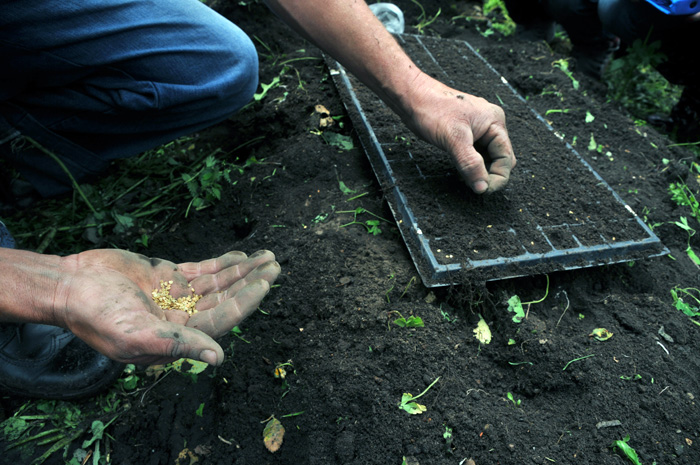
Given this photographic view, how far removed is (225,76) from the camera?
89.4 inches

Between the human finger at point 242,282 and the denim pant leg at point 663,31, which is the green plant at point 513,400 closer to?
the human finger at point 242,282

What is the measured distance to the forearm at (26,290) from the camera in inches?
50.1

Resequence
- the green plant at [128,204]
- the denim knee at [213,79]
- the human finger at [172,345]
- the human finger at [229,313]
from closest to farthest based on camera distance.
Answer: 1. the human finger at [172,345]
2. the human finger at [229,313]
3. the denim knee at [213,79]
4. the green plant at [128,204]

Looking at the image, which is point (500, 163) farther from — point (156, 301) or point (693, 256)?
point (156, 301)

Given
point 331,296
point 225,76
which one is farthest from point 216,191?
point 331,296

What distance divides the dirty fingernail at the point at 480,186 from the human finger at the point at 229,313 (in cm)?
96

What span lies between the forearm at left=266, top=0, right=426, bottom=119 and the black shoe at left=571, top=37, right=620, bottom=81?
2326mm

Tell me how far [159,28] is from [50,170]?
35.4 inches

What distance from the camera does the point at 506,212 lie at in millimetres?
1993

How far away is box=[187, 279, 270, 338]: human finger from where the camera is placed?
138 cm

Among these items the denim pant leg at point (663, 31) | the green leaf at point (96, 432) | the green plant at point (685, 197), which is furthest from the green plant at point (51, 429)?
the denim pant leg at point (663, 31)

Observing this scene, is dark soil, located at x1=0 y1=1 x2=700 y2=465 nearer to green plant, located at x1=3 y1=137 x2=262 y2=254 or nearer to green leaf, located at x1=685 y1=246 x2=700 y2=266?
green leaf, located at x1=685 y1=246 x2=700 y2=266

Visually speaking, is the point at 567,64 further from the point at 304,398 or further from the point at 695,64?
the point at 304,398

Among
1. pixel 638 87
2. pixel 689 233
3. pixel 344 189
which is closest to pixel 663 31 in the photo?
pixel 638 87
